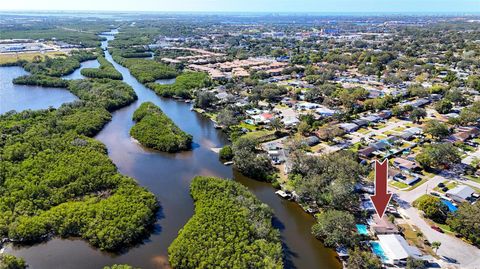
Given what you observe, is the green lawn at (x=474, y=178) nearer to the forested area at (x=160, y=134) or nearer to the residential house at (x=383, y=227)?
the residential house at (x=383, y=227)

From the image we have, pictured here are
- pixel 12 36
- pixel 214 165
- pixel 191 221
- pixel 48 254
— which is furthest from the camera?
pixel 12 36

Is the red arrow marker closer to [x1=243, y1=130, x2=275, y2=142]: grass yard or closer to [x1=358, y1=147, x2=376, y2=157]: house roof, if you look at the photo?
[x1=358, y1=147, x2=376, y2=157]: house roof

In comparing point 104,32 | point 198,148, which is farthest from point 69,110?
point 104,32

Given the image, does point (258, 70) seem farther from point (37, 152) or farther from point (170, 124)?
point (37, 152)

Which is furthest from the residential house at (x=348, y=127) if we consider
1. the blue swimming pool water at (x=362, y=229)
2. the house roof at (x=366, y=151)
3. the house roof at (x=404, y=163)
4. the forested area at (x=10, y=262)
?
the forested area at (x=10, y=262)

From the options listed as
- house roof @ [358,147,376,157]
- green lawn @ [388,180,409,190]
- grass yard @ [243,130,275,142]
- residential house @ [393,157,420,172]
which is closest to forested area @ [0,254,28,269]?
grass yard @ [243,130,275,142]

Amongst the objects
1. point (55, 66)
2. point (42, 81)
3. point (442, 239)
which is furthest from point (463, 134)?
point (55, 66)
